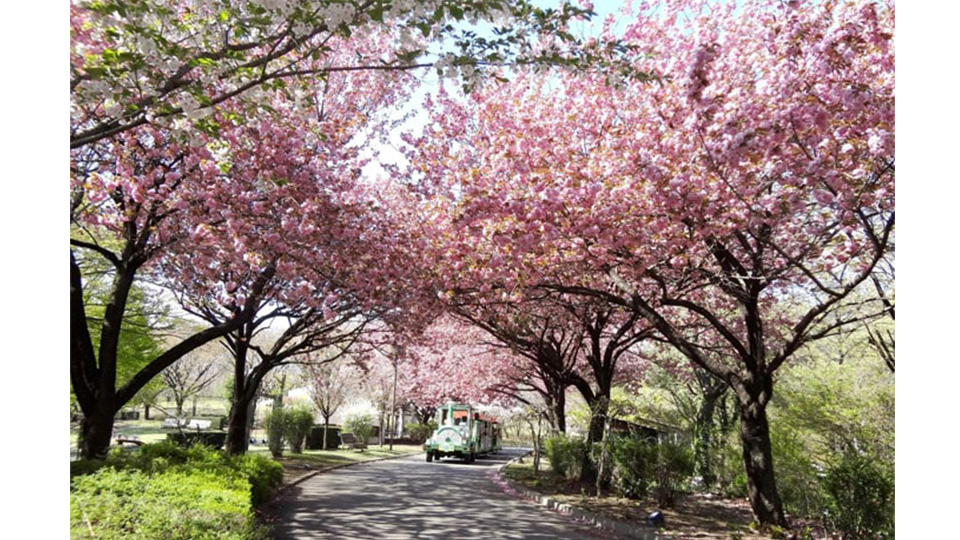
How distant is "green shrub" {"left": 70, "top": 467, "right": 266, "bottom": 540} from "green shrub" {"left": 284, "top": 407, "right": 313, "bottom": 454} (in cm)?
1631

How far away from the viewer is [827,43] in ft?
18.6

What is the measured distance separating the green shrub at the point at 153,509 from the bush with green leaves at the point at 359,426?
26.5 m

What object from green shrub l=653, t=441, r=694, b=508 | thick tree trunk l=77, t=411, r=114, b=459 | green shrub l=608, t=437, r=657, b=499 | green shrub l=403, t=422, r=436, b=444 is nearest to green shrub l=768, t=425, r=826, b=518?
green shrub l=653, t=441, r=694, b=508

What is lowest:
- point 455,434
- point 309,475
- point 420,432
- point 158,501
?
point 420,432

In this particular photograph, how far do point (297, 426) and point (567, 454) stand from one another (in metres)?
11.4

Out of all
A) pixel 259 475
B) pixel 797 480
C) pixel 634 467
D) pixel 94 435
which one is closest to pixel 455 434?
pixel 634 467

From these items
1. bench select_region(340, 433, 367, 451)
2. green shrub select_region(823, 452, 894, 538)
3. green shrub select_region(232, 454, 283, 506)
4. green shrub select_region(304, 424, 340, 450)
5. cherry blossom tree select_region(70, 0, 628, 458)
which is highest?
cherry blossom tree select_region(70, 0, 628, 458)

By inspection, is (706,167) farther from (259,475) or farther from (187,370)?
(187,370)

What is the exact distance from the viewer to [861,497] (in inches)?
311

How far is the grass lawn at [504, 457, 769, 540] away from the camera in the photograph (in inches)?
372

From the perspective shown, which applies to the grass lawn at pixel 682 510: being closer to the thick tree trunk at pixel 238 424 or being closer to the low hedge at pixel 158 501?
the low hedge at pixel 158 501

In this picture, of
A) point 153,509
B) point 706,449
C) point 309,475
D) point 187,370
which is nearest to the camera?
Result: point 153,509

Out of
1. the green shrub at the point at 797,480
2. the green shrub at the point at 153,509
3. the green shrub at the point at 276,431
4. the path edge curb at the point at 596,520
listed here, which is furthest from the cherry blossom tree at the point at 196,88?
the green shrub at the point at 276,431

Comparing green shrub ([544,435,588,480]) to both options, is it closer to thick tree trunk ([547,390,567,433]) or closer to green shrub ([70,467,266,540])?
thick tree trunk ([547,390,567,433])
